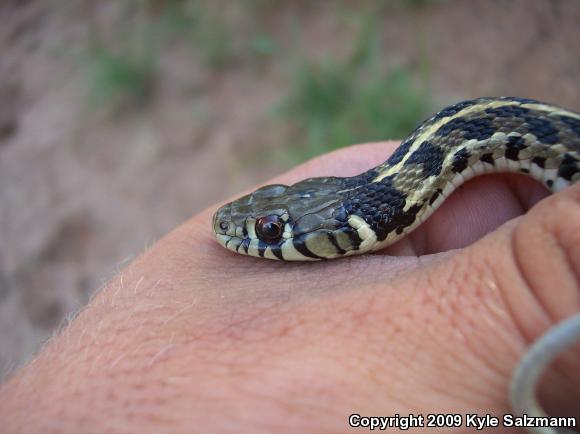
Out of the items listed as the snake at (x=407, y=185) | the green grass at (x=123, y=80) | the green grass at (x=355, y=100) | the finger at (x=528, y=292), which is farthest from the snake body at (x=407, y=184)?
the green grass at (x=123, y=80)

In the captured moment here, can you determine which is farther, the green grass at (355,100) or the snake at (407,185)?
the green grass at (355,100)

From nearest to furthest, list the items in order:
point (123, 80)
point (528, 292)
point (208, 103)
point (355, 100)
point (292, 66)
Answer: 1. point (528, 292)
2. point (355, 100)
3. point (292, 66)
4. point (208, 103)
5. point (123, 80)

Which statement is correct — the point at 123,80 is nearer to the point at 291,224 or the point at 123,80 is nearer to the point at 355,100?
the point at 355,100

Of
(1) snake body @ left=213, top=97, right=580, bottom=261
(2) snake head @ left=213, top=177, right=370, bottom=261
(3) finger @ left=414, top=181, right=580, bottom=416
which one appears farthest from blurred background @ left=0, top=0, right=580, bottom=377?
(3) finger @ left=414, top=181, right=580, bottom=416

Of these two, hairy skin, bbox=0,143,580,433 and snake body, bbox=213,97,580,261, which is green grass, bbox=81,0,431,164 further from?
hairy skin, bbox=0,143,580,433

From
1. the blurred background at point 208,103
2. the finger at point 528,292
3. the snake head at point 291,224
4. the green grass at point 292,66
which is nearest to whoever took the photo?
the finger at point 528,292

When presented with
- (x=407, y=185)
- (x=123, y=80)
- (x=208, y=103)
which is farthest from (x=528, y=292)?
(x=123, y=80)

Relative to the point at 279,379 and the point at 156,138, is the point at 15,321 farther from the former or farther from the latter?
the point at 279,379

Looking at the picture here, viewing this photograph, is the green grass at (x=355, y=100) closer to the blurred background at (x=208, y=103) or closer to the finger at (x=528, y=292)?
the blurred background at (x=208, y=103)
